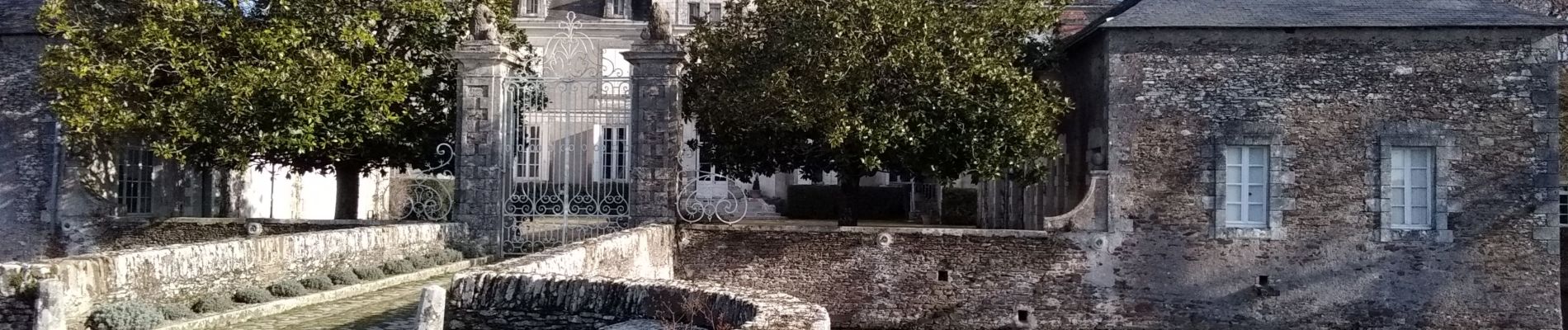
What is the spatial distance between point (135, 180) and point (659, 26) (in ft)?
25.0

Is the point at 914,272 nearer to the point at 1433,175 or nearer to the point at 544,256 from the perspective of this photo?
the point at 544,256

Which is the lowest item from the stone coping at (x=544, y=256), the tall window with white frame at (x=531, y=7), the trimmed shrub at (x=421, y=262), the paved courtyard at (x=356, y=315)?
the paved courtyard at (x=356, y=315)

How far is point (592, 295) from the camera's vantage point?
6547 millimetres

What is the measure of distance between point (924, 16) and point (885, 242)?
2.65 metres

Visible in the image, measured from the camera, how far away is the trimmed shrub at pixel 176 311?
7797 mm

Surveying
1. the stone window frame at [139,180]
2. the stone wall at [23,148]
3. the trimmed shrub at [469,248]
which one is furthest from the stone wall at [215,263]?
the stone wall at [23,148]

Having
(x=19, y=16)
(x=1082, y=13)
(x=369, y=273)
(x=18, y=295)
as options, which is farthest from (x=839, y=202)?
(x=18, y=295)

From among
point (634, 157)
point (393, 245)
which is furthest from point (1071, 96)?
point (393, 245)

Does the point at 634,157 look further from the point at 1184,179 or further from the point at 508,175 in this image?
the point at 1184,179

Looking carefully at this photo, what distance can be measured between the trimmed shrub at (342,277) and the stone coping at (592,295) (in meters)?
4.02

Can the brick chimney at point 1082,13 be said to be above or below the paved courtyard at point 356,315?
above

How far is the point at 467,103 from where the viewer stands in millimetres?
13211

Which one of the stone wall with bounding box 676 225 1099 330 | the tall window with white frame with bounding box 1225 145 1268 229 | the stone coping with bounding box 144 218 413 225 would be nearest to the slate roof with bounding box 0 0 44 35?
the stone coping with bounding box 144 218 413 225

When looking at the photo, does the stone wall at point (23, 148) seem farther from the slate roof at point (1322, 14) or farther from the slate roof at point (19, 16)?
the slate roof at point (1322, 14)
